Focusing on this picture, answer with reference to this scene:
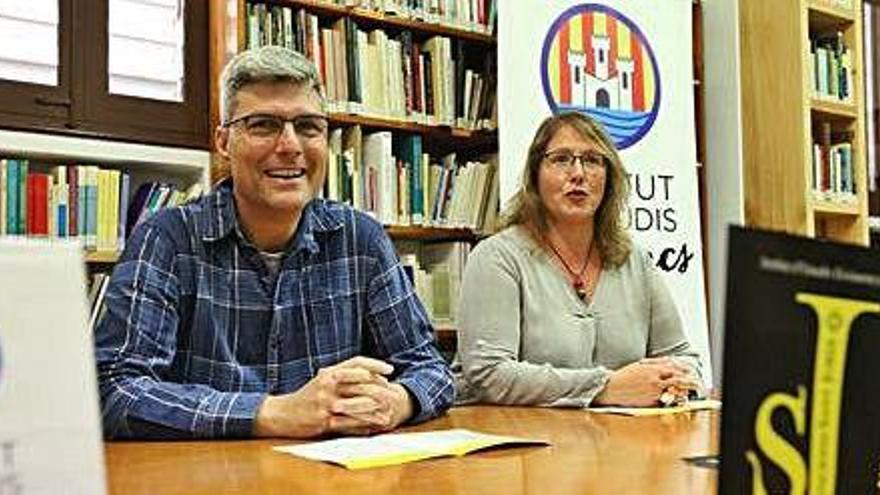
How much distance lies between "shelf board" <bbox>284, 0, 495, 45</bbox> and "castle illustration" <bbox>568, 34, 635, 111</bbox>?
0.34 metres

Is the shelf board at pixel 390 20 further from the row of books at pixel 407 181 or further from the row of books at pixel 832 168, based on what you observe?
the row of books at pixel 832 168

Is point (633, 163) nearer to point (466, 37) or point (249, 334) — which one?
point (466, 37)

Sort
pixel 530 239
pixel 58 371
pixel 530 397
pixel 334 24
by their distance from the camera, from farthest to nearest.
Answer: pixel 334 24
pixel 530 239
pixel 530 397
pixel 58 371

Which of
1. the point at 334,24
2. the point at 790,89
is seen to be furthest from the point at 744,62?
the point at 334,24

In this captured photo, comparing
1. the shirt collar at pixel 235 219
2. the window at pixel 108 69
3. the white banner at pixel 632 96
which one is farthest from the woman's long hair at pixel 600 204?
the window at pixel 108 69

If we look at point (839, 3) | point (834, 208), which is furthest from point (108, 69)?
point (839, 3)

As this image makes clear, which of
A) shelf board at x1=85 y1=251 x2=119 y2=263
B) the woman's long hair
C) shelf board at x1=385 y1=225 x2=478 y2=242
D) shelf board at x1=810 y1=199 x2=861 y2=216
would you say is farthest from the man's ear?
shelf board at x1=810 y1=199 x2=861 y2=216

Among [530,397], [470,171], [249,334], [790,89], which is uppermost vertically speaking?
[790,89]

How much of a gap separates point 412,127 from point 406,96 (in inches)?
4.0

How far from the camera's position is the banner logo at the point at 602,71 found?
3459 millimetres

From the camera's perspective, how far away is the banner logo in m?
3.46

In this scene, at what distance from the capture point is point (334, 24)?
327 cm

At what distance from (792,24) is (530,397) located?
2.59 metres

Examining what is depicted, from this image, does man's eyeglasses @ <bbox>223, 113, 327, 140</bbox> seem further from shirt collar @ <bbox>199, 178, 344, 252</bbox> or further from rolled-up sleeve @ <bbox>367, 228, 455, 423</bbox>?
rolled-up sleeve @ <bbox>367, 228, 455, 423</bbox>
